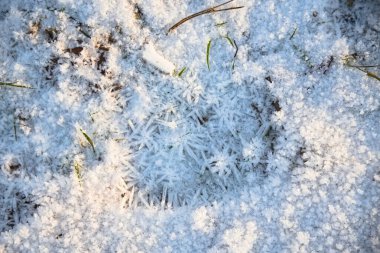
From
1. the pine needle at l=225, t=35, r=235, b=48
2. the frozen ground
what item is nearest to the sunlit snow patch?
the frozen ground

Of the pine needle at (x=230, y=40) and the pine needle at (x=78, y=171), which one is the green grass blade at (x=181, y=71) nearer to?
the pine needle at (x=230, y=40)

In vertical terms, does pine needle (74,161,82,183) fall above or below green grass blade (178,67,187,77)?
below

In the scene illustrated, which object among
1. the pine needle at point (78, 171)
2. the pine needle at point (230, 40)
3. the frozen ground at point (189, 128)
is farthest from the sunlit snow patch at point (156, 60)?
the pine needle at point (78, 171)

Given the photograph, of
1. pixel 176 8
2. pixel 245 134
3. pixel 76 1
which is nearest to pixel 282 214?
pixel 245 134

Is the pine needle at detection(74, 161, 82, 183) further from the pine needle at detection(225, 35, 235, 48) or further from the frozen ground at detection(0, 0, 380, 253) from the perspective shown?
the pine needle at detection(225, 35, 235, 48)

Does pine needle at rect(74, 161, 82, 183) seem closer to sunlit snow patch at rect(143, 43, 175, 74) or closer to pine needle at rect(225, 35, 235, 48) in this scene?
sunlit snow patch at rect(143, 43, 175, 74)

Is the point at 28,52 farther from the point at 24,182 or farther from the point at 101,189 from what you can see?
the point at 101,189

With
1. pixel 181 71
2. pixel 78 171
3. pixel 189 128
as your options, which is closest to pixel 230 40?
pixel 181 71

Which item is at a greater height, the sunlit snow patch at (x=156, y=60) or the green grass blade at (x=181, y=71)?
the sunlit snow patch at (x=156, y=60)
